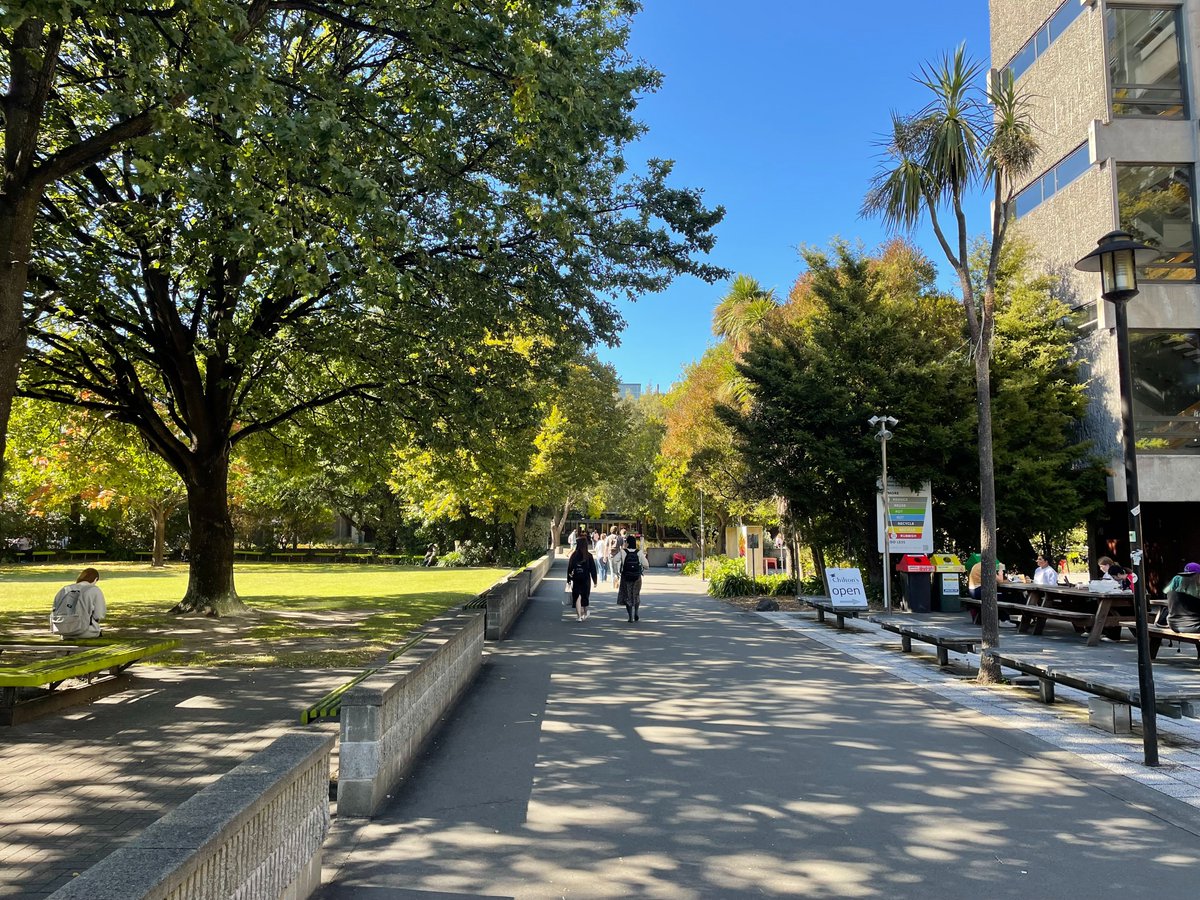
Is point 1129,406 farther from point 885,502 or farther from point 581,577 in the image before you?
point 885,502

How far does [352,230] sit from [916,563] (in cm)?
1604

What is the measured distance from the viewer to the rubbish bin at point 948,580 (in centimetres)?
1956

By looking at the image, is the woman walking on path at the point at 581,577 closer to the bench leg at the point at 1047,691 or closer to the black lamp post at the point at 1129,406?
the bench leg at the point at 1047,691

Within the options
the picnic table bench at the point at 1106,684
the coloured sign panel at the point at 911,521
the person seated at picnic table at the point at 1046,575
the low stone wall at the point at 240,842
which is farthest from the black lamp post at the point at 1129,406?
the coloured sign panel at the point at 911,521

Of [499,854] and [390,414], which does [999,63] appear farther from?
[499,854]

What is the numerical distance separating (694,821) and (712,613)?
14040 mm

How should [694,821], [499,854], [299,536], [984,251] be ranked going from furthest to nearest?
[299,536], [984,251], [694,821], [499,854]

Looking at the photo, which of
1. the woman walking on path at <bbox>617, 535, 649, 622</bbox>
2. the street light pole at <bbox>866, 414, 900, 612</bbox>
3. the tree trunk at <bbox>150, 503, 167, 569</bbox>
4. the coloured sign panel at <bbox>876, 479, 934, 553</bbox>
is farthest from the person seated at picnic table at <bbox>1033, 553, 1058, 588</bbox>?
the tree trunk at <bbox>150, 503, 167, 569</bbox>

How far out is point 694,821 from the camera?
16.6ft

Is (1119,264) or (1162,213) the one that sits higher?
(1162,213)

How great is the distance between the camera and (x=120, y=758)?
6086mm

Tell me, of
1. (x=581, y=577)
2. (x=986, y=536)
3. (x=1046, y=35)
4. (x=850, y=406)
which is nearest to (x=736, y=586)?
(x=850, y=406)

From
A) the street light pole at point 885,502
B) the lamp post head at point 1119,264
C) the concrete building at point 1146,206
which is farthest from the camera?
the concrete building at point 1146,206

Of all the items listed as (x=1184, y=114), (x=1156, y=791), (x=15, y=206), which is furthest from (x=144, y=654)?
(x=1184, y=114)
